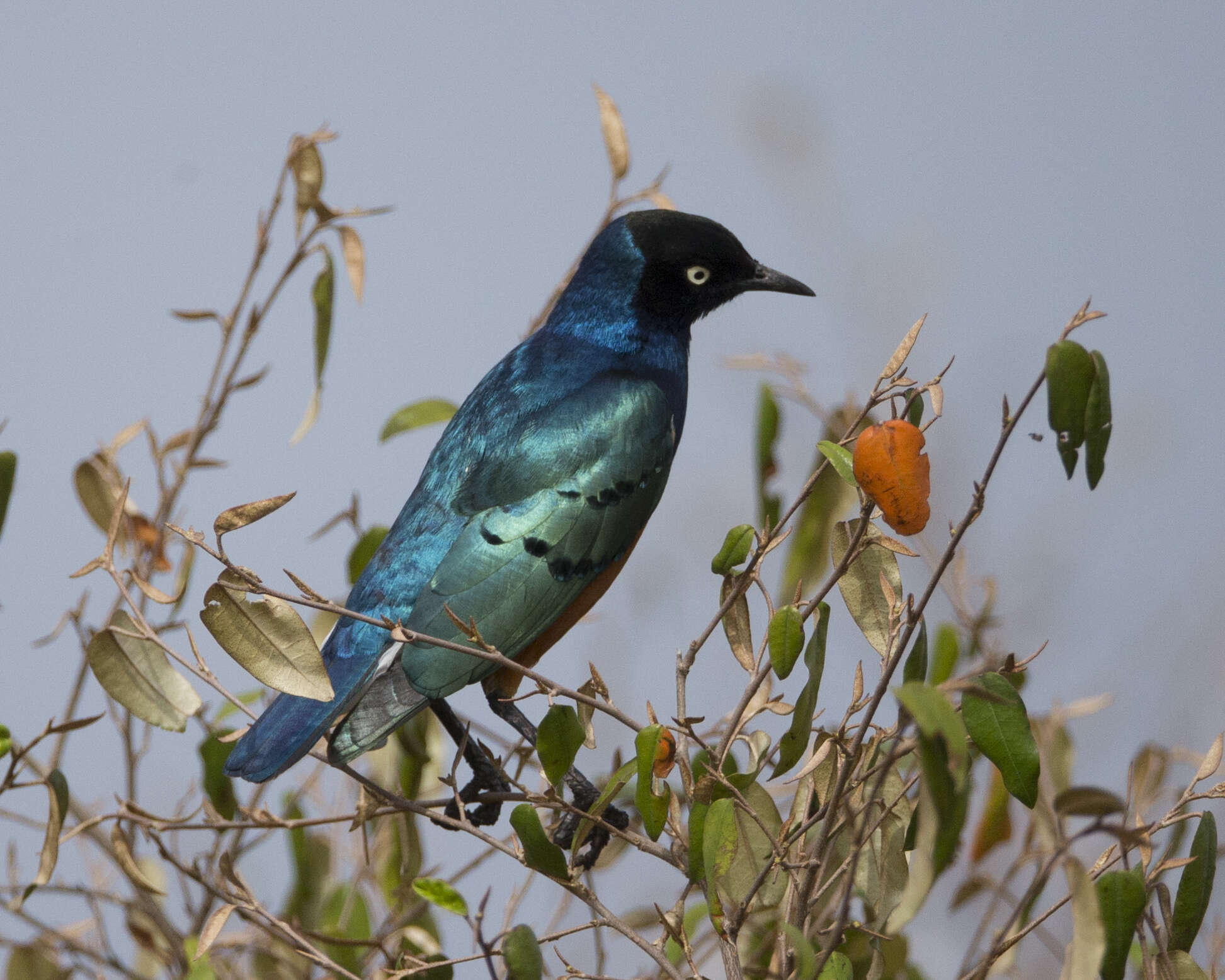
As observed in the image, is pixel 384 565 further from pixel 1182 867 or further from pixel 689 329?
pixel 1182 867

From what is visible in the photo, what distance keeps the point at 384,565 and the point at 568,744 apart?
41.0 inches

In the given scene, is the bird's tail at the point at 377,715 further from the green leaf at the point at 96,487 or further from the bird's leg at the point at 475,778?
the green leaf at the point at 96,487

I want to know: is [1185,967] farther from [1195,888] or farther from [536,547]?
[536,547]

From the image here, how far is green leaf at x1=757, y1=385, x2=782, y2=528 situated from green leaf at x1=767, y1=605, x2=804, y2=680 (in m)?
0.93

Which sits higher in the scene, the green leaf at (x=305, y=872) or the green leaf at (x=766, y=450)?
the green leaf at (x=766, y=450)

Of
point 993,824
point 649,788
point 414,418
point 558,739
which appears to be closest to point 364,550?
point 414,418

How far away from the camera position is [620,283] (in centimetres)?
367

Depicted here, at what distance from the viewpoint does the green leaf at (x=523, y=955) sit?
67.1 inches

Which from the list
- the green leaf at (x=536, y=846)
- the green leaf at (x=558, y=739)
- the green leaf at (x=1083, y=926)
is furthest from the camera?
the green leaf at (x=558, y=739)

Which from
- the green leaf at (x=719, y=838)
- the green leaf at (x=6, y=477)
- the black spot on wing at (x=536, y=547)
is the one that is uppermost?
the green leaf at (x=6, y=477)

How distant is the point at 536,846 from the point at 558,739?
0.17m

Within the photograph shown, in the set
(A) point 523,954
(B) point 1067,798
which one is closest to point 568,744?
(A) point 523,954

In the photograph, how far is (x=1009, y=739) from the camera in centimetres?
158

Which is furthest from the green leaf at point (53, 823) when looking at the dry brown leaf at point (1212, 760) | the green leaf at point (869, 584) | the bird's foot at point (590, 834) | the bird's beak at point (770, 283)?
the bird's beak at point (770, 283)
